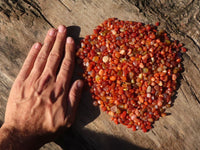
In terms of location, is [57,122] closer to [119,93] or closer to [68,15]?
[119,93]

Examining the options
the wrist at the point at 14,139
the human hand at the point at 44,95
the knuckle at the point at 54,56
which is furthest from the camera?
the knuckle at the point at 54,56

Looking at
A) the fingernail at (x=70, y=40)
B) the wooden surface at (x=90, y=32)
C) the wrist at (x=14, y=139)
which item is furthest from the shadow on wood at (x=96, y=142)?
the fingernail at (x=70, y=40)

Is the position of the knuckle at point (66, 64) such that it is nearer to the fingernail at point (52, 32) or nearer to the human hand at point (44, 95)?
the human hand at point (44, 95)

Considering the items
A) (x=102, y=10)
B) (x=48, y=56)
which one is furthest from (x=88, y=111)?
(x=102, y=10)

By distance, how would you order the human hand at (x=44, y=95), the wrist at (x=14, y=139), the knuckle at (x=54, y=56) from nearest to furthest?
the wrist at (x=14, y=139)
the human hand at (x=44, y=95)
the knuckle at (x=54, y=56)

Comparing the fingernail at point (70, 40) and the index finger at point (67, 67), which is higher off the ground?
the fingernail at point (70, 40)

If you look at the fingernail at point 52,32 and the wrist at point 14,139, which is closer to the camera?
the wrist at point 14,139

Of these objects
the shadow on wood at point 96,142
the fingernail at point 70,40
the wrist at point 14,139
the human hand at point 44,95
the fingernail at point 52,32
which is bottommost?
the shadow on wood at point 96,142

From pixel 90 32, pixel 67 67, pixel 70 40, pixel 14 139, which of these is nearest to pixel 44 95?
pixel 67 67
